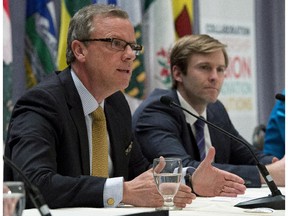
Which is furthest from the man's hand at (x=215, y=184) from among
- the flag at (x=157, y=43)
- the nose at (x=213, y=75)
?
the flag at (x=157, y=43)

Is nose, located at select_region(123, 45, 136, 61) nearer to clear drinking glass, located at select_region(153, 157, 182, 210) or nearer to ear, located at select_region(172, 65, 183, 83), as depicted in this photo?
clear drinking glass, located at select_region(153, 157, 182, 210)

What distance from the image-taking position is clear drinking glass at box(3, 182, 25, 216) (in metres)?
1.53

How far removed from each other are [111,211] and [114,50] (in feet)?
2.86

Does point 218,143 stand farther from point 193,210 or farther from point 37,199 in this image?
point 37,199

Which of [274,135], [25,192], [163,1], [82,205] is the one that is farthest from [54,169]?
[163,1]

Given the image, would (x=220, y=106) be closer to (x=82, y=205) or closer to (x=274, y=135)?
(x=274, y=135)

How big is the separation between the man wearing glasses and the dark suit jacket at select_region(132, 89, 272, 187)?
32 centimetres

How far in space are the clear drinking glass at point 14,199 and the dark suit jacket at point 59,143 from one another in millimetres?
701

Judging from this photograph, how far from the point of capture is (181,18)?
512 cm

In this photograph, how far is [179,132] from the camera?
11.6ft

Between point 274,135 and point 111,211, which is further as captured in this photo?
point 274,135

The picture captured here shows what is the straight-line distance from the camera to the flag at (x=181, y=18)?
5125 mm

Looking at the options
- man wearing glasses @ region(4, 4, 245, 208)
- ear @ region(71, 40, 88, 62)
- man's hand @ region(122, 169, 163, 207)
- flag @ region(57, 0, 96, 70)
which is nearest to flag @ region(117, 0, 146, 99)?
flag @ region(57, 0, 96, 70)

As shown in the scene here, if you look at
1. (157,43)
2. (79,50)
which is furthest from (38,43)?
(79,50)
